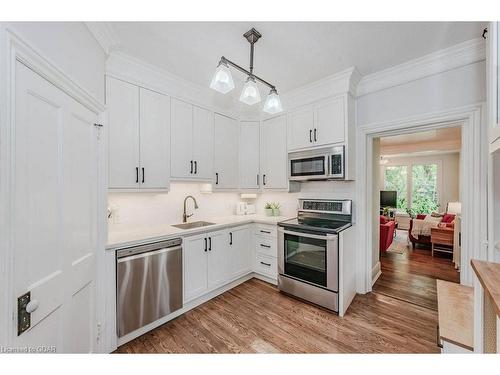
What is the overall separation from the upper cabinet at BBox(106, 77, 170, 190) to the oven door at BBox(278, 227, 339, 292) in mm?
1578

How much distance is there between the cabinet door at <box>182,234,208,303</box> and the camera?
7.38ft

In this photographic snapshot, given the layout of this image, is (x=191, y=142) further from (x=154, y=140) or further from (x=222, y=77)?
(x=222, y=77)

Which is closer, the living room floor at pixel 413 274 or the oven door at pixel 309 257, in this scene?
the oven door at pixel 309 257

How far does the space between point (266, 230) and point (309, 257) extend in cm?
68

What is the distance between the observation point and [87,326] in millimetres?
1466

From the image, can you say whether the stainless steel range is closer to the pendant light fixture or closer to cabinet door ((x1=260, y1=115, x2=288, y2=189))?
cabinet door ((x1=260, y1=115, x2=288, y2=189))

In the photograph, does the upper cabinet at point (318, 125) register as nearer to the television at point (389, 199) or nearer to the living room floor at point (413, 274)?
the living room floor at point (413, 274)

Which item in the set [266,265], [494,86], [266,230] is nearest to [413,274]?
[266,265]

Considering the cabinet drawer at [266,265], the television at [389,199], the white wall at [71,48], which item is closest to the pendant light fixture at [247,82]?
the white wall at [71,48]

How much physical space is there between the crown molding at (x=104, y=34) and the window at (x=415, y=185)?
807cm

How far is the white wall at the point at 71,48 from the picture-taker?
957 mm

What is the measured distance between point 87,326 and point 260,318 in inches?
58.1
